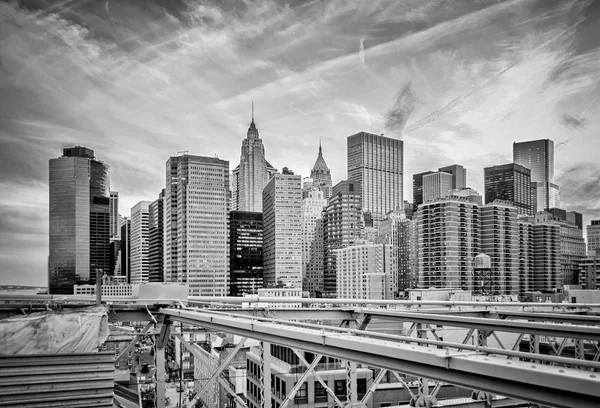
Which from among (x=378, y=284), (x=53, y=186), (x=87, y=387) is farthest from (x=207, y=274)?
(x=87, y=387)

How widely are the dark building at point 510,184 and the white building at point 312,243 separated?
6301 cm

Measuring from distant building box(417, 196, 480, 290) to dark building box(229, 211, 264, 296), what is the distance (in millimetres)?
58752

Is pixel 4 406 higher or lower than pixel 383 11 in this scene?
lower

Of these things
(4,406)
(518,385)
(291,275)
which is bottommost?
(291,275)

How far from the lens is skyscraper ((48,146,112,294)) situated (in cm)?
17025

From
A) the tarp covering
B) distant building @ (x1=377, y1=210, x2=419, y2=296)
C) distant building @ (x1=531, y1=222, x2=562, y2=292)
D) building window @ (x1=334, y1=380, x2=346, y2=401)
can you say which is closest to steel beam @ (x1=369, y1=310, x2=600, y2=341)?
the tarp covering

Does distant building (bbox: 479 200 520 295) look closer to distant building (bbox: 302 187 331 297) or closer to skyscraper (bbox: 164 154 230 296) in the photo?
distant building (bbox: 302 187 331 297)

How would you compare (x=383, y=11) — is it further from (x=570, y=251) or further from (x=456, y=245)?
(x=570, y=251)

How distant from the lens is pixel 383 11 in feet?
150

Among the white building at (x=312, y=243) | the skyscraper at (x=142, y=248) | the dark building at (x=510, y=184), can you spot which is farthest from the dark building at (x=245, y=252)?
the dark building at (x=510, y=184)

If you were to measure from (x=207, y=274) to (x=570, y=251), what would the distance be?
95667 mm

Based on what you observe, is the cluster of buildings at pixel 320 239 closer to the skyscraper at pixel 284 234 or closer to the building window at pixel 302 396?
the skyscraper at pixel 284 234

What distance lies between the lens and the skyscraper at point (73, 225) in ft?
559

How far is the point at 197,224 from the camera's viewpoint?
5039 inches
